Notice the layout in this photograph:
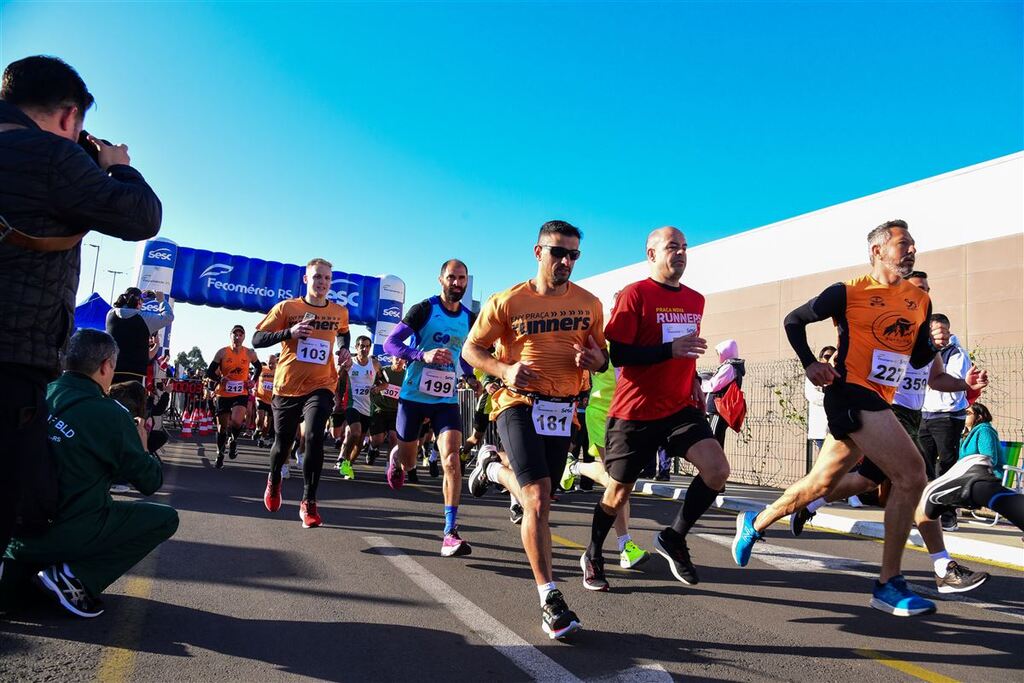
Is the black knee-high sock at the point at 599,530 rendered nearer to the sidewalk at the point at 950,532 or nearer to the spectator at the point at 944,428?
the sidewalk at the point at 950,532

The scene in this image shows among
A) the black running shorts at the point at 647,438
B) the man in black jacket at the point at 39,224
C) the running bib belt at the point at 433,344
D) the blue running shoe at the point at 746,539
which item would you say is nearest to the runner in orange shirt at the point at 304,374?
the running bib belt at the point at 433,344

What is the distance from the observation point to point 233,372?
1336cm

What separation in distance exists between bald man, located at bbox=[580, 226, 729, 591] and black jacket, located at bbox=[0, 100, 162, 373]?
9.60 feet

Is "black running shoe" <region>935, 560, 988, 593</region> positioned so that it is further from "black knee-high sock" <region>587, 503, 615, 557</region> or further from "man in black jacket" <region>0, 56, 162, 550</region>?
A: "man in black jacket" <region>0, 56, 162, 550</region>

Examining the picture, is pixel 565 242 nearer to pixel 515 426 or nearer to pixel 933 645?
pixel 515 426

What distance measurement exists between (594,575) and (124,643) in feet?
8.50

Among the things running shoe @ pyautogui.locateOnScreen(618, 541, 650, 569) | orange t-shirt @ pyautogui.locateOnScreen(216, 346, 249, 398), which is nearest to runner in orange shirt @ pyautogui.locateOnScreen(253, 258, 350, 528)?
running shoe @ pyautogui.locateOnScreen(618, 541, 650, 569)

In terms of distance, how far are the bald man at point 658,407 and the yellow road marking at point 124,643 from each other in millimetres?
2509

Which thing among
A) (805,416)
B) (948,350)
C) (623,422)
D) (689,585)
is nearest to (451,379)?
(623,422)

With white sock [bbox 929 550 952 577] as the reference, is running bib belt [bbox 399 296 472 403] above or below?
above

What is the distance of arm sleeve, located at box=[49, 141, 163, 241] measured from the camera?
7.44 feet

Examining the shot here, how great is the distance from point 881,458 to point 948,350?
4.17 meters

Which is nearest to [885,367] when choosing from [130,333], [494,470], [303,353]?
[494,470]

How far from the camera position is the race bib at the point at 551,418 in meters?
4.06
